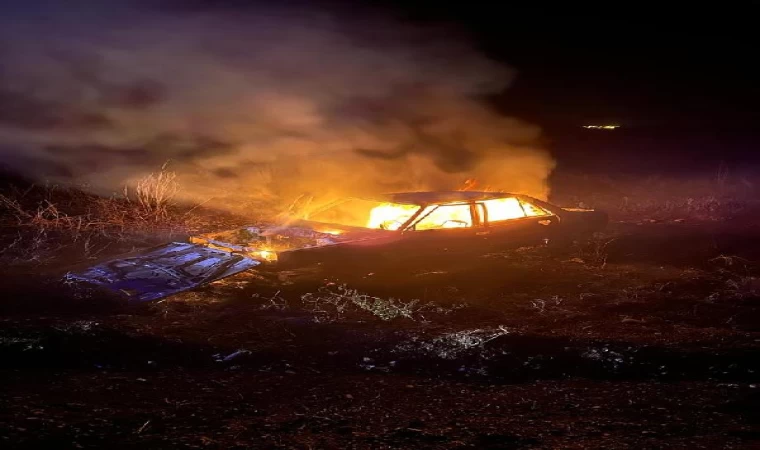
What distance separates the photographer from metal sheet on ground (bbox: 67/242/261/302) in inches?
193

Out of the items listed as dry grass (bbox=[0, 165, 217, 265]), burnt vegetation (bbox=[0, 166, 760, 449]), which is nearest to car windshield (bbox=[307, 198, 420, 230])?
burnt vegetation (bbox=[0, 166, 760, 449])

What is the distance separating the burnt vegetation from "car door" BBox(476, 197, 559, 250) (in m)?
0.31

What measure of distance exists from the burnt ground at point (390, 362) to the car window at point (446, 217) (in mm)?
520

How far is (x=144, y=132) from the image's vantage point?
34.2 ft

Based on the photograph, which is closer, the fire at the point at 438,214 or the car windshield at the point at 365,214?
the fire at the point at 438,214

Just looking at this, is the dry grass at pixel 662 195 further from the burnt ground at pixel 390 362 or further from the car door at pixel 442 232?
the car door at pixel 442 232

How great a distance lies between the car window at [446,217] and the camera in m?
6.19

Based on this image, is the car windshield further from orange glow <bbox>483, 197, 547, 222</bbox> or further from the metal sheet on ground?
the metal sheet on ground

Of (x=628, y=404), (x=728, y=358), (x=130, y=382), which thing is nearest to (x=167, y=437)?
(x=130, y=382)

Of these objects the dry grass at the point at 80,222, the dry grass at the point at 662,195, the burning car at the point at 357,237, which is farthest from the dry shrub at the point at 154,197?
the dry grass at the point at 662,195

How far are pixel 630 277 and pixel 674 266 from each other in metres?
1.04

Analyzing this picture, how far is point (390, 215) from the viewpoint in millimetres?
6488

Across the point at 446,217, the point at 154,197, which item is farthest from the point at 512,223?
the point at 154,197

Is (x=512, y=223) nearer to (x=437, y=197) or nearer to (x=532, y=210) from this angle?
(x=532, y=210)
